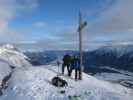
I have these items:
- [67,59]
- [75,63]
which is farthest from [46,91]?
[67,59]

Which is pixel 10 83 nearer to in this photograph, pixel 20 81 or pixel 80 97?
pixel 20 81

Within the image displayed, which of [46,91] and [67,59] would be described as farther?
[67,59]

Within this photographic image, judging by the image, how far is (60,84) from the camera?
82.9 ft

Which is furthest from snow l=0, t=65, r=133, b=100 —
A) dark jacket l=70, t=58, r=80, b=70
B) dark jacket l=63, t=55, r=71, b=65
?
dark jacket l=63, t=55, r=71, b=65

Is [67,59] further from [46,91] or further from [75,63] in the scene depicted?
[46,91]

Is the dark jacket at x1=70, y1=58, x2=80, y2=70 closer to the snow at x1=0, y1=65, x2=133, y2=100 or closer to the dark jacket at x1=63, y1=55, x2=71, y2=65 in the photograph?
the dark jacket at x1=63, y1=55, x2=71, y2=65

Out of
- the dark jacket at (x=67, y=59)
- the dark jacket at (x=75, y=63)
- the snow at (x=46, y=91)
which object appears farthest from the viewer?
the dark jacket at (x=67, y=59)

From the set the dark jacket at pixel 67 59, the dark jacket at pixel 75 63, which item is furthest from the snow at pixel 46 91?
the dark jacket at pixel 67 59

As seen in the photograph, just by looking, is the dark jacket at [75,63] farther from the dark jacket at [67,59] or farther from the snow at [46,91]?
the snow at [46,91]

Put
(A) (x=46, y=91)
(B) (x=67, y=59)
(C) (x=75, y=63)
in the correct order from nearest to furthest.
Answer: (A) (x=46, y=91) < (C) (x=75, y=63) < (B) (x=67, y=59)

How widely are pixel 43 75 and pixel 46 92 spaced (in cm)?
492

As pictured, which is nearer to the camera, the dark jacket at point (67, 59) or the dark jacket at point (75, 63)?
the dark jacket at point (75, 63)

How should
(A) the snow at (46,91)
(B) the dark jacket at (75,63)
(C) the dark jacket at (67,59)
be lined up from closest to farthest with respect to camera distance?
(A) the snow at (46,91)
(B) the dark jacket at (75,63)
(C) the dark jacket at (67,59)

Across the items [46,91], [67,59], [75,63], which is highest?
[67,59]
